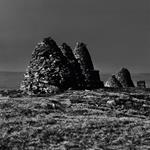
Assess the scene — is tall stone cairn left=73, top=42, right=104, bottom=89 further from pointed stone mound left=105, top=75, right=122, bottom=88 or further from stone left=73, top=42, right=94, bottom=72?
pointed stone mound left=105, top=75, right=122, bottom=88

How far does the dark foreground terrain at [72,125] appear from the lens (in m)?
20.1

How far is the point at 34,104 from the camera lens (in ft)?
100

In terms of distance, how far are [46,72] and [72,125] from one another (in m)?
19.0

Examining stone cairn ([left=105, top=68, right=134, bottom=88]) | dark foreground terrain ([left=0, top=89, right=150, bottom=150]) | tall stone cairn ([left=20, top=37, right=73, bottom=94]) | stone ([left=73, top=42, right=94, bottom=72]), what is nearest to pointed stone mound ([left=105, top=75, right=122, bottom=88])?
stone cairn ([left=105, top=68, right=134, bottom=88])

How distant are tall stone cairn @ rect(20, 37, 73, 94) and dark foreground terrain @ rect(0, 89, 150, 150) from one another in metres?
7.17

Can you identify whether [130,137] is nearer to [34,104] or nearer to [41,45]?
[34,104]

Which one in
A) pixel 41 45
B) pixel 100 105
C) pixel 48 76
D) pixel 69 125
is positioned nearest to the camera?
pixel 69 125

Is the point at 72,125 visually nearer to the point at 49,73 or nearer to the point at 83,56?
the point at 49,73

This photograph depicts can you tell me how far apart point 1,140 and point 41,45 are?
25.2m

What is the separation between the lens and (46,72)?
41969 mm

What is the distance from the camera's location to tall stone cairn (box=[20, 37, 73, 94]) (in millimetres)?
41312

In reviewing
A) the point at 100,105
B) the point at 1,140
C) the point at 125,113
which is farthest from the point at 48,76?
the point at 1,140

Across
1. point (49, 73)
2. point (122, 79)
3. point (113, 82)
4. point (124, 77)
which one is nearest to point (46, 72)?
point (49, 73)

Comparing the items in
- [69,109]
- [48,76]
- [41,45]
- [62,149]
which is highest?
[41,45]
